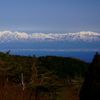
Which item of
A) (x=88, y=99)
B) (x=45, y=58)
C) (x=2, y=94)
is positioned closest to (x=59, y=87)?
(x=2, y=94)

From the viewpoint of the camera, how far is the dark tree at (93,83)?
6559mm

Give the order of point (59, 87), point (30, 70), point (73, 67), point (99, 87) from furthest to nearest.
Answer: point (73, 67)
point (30, 70)
point (59, 87)
point (99, 87)

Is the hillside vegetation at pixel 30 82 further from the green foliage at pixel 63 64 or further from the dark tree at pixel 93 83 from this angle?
the green foliage at pixel 63 64

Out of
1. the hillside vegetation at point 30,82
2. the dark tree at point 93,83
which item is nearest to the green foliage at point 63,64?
the hillside vegetation at point 30,82

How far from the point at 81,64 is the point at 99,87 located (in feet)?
315

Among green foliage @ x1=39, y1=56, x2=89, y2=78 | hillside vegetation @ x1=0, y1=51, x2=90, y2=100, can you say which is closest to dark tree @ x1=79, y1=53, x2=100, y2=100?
hillside vegetation @ x1=0, y1=51, x2=90, y2=100

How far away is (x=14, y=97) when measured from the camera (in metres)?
8.28

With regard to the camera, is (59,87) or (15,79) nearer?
(59,87)

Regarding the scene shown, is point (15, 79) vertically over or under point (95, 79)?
under

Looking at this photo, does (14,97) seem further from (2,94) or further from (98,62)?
(98,62)

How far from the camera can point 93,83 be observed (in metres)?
6.61

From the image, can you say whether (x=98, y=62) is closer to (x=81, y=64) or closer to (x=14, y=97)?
(x=14, y=97)

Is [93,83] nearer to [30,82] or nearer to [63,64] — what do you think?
[30,82]

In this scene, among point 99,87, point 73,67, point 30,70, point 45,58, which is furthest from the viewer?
point 45,58
